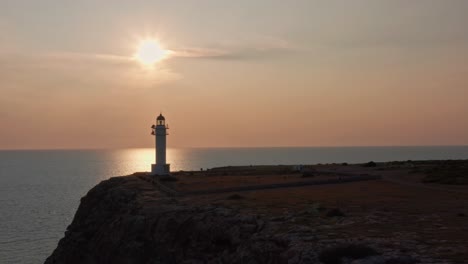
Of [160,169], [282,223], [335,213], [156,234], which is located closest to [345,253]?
[282,223]

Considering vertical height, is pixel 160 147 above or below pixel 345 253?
above

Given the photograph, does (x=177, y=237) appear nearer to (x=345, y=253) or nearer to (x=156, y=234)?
(x=156, y=234)

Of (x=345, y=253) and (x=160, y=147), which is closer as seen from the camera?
(x=345, y=253)

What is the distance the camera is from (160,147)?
208 feet

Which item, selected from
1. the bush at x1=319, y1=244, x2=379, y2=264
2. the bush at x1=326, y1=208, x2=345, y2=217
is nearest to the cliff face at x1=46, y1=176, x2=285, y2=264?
the bush at x1=319, y1=244, x2=379, y2=264

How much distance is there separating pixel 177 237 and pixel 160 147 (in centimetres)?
3497

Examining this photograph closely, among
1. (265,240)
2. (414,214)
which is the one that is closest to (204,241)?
(265,240)

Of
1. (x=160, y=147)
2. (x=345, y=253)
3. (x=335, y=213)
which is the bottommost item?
(x=345, y=253)

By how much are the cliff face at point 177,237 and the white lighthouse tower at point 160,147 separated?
12280 millimetres

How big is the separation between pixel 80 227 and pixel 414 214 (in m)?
31.7

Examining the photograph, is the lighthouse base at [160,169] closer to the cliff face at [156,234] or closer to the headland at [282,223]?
the headland at [282,223]

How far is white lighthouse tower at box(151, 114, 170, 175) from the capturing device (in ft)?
203

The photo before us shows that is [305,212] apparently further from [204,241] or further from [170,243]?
[170,243]

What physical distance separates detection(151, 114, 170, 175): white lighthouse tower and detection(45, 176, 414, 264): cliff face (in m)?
12.3
